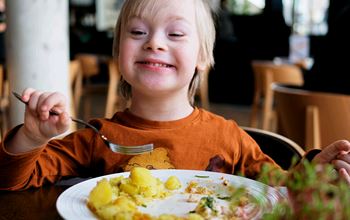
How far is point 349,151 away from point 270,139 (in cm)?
47

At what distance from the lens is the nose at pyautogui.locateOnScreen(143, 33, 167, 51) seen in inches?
41.1

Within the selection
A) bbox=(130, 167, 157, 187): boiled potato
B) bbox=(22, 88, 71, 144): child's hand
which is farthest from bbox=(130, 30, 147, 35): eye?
bbox=(130, 167, 157, 187): boiled potato

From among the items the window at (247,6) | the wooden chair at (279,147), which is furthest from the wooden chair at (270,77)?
the window at (247,6)

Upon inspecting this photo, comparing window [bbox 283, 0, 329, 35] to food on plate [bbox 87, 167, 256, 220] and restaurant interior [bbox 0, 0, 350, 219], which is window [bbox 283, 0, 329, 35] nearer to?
restaurant interior [bbox 0, 0, 350, 219]

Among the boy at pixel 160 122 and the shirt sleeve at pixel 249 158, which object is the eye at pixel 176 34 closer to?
the boy at pixel 160 122

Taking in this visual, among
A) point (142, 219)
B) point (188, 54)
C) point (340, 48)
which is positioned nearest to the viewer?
point (142, 219)

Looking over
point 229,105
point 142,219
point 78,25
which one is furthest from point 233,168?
point 78,25

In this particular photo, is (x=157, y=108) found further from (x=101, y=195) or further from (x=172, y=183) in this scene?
(x=101, y=195)

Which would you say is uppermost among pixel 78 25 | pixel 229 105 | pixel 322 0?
pixel 322 0

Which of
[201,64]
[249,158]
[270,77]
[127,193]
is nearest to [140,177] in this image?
[127,193]

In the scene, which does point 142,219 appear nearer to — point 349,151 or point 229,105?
point 349,151

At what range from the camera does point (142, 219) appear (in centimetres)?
63

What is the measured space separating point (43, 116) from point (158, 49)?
0.32m

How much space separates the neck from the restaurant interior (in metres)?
0.27
